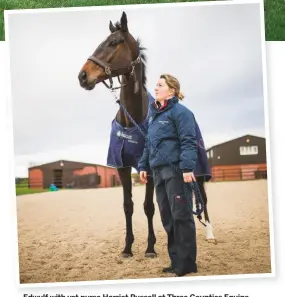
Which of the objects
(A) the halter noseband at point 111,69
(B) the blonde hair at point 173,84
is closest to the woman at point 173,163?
(B) the blonde hair at point 173,84

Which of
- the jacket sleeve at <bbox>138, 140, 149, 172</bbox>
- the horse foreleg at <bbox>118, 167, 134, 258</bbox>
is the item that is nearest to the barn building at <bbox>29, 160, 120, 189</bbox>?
the horse foreleg at <bbox>118, 167, 134, 258</bbox>

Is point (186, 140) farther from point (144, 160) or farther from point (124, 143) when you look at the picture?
point (124, 143)

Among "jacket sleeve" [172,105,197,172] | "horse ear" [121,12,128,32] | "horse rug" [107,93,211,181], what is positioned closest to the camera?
"jacket sleeve" [172,105,197,172]

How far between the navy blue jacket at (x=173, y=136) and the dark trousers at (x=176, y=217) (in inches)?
4.3

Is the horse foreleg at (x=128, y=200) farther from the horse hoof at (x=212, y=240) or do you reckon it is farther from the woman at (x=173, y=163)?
the horse hoof at (x=212, y=240)

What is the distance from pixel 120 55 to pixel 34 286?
6.60 ft

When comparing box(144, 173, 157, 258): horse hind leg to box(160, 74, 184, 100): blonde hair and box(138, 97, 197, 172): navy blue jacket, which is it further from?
box(160, 74, 184, 100): blonde hair

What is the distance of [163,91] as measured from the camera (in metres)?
4.28

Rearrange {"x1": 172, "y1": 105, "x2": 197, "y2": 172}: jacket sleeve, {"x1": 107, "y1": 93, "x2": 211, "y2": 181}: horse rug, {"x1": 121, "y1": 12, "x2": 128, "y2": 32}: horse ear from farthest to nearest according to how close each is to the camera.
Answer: {"x1": 107, "y1": 93, "x2": 211, "y2": 181}: horse rug, {"x1": 121, "y1": 12, "x2": 128, "y2": 32}: horse ear, {"x1": 172, "y1": 105, "x2": 197, "y2": 172}: jacket sleeve

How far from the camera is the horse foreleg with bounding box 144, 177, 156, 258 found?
4.39m

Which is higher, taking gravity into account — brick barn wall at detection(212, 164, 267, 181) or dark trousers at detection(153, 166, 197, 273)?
brick barn wall at detection(212, 164, 267, 181)

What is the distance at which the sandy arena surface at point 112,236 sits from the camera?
429cm

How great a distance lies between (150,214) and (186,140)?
76 cm

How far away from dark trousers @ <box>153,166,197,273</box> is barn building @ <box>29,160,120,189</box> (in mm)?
427
